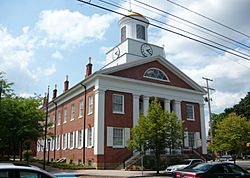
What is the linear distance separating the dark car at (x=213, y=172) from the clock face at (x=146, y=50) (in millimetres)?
28167

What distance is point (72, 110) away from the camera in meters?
38.3

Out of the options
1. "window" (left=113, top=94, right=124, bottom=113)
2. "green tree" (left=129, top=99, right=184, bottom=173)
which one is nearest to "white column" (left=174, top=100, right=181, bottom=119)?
"window" (left=113, top=94, right=124, bottom=113)

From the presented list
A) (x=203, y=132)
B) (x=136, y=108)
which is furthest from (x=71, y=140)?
(x=203, y=132)

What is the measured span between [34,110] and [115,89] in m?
8.46

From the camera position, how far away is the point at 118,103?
32.8 m

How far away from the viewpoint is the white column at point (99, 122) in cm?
3003

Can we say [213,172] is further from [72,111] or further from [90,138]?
[72,111]

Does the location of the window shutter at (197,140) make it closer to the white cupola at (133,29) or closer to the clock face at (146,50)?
the clock face at (146,50)

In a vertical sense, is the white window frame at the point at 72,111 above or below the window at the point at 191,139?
above

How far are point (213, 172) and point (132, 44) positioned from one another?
94.2ft

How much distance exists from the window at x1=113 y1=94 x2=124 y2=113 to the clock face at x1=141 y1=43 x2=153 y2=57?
992 cm

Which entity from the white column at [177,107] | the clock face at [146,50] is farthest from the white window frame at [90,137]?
the clock face at [146,50]

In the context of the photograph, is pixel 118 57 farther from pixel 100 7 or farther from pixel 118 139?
pixel 100 7

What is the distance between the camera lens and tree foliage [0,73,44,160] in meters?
28.8
